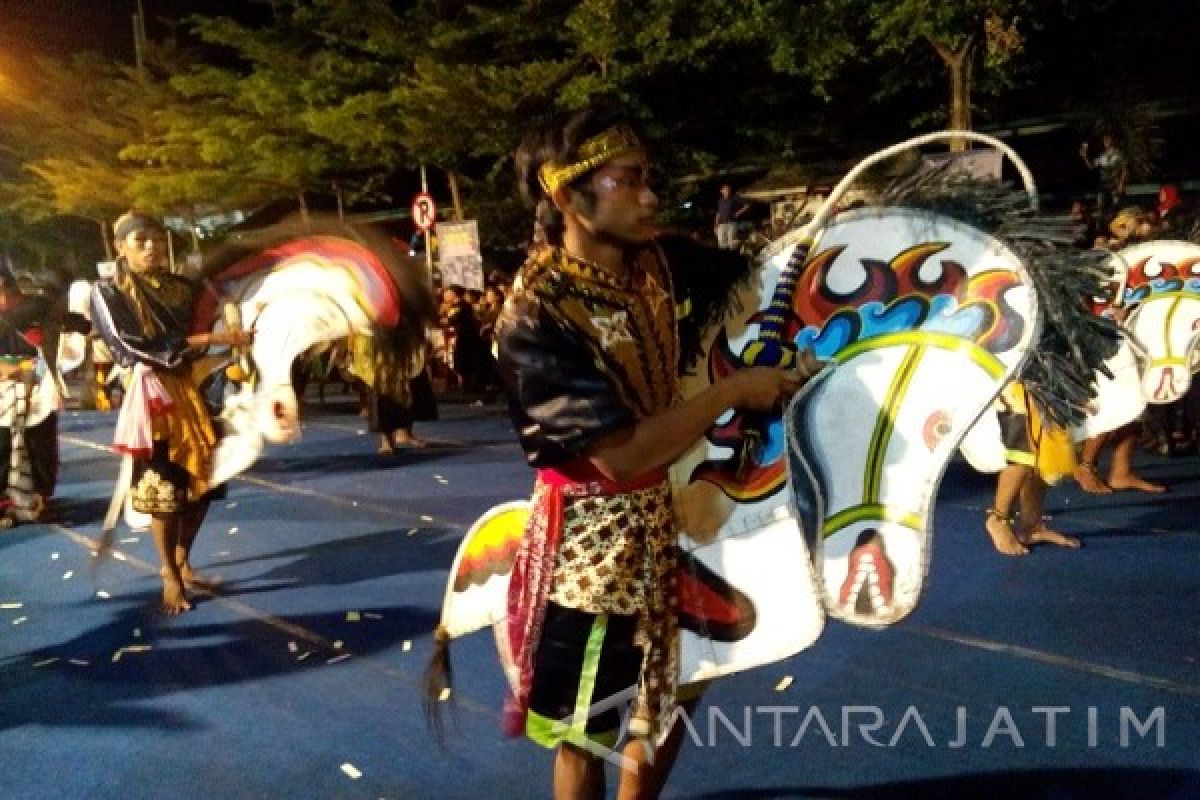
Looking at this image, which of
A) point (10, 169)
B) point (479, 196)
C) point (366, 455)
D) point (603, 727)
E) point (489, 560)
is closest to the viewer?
point (603, 727)

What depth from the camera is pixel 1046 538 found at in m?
5.09

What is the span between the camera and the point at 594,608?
1899 mm

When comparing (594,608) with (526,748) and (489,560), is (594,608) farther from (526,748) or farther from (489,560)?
(526,748)

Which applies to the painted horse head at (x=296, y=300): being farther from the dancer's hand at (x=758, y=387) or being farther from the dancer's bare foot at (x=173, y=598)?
the dancer's hand at (x=758, y=387)

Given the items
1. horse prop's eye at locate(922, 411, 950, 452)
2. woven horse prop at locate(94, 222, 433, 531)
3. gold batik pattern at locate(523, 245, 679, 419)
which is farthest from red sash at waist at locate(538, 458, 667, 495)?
woven horse prop at locate(94, 222, 433, 531)

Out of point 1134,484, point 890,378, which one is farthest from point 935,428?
point 1134,484

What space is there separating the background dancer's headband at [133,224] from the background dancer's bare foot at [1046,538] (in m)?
4.38

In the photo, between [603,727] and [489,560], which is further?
[489,560]

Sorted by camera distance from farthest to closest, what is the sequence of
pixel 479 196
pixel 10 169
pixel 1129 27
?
1. pixel 10 169
2. pixel 479 196
3. pixel 1129 27

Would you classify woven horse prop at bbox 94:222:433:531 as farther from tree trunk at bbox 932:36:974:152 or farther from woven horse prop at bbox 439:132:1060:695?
tree trunk at bbox 932:36:974:152

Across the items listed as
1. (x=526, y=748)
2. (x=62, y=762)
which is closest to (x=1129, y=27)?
(x=526, y=748)

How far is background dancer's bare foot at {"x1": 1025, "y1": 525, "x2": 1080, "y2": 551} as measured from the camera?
16.5ft

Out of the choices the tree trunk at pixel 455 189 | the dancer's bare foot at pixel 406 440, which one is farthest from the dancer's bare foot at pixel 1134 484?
the tree trunk at pixel 455 189

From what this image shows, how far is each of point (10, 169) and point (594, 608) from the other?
91.3 ft
